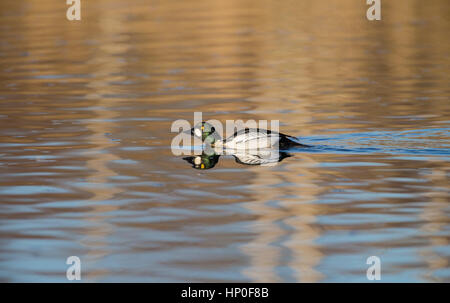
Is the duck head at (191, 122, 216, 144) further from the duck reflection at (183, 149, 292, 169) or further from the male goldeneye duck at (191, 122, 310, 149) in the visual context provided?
the duck reflection at (183, 149, 292, 169)

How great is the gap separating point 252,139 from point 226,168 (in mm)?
1125

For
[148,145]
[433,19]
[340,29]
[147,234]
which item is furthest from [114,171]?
[433,19]

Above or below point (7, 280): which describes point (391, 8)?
above

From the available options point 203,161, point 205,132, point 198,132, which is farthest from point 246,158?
point 198,132

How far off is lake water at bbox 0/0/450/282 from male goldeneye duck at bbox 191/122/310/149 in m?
0.40

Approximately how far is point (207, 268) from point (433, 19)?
31.3 m

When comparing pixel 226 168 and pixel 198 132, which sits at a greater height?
pixel 198 132

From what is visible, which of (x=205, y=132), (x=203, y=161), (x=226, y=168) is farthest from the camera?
(x=205, y=132)

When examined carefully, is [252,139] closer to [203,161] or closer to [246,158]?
[246,158]

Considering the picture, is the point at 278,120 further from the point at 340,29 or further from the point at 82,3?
the point at 82,3

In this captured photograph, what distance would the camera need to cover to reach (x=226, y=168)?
536 inches

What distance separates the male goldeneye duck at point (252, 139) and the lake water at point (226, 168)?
0.40m

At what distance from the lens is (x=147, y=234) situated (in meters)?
10.1
